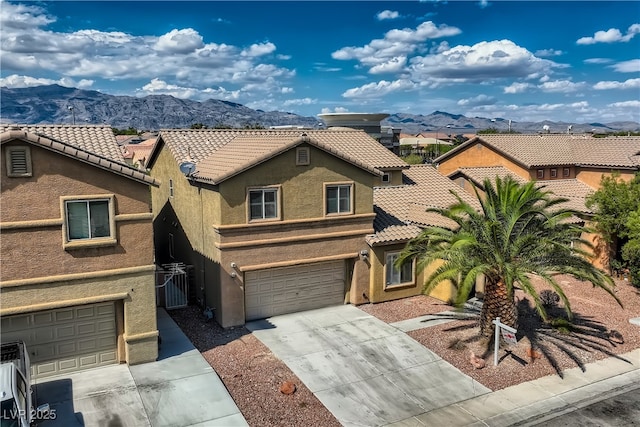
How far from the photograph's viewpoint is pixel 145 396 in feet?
43.5

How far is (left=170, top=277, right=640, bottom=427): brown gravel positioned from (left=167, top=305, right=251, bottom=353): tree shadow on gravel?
0.11 feet

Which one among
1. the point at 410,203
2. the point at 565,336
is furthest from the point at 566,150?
the point at 565,336

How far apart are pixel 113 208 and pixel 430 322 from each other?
11.4 metres

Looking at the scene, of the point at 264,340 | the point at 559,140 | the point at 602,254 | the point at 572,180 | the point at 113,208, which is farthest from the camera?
the point at 559,140

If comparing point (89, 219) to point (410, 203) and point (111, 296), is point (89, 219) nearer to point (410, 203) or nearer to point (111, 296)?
point (111, 296)

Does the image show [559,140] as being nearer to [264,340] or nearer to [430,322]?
[430,322]

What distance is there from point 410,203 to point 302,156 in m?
7.16

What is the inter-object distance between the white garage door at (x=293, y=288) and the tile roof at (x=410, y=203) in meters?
2.19

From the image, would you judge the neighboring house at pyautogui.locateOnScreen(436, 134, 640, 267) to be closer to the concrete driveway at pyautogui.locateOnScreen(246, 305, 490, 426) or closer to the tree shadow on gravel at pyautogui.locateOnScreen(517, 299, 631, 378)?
the tree shadow on gravel at pyautogui.locateOnScreen(517, 299, 631, 378)

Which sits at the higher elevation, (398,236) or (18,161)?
(18,161)

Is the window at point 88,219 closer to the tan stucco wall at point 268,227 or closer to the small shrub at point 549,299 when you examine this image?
the tan stucco wall at point 268,227

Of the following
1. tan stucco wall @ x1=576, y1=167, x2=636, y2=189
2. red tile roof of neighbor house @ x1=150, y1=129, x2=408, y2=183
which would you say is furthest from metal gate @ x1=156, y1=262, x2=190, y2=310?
tan stucco wall @ x1=576, y1=167, x2=636, y2=189

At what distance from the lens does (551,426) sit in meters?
12.5

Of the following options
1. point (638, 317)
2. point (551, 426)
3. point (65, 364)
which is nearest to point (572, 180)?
point (638, 317)
